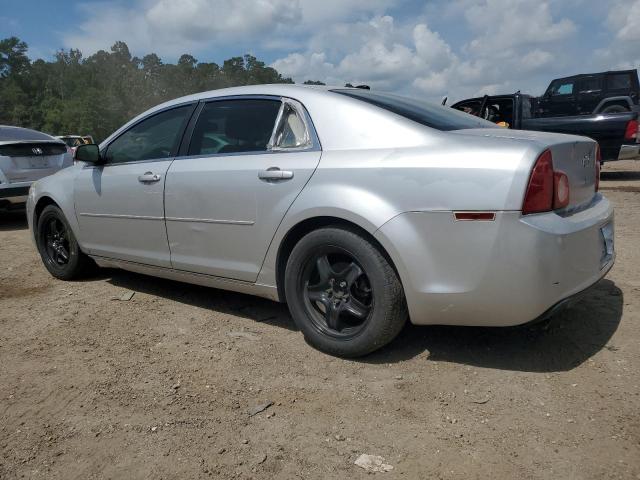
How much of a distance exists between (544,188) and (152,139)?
281cm

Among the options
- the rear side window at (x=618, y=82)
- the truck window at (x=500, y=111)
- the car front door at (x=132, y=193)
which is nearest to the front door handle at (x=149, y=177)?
the car front door at (x=132, y=193)

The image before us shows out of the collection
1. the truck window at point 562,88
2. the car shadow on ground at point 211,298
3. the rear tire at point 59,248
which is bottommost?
the car shadow on ground at point 211,298

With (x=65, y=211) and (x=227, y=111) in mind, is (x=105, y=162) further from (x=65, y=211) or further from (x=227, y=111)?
(x=227, y=111)

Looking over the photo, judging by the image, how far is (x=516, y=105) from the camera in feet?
33.8

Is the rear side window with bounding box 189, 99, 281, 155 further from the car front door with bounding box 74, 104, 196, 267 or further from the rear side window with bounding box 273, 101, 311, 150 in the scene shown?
the car front door with bounding box 74, 104, 196, 267

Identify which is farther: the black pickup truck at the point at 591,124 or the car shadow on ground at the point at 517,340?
the black pickup truck at the point at 591,124

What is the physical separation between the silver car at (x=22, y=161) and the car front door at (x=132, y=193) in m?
3.86

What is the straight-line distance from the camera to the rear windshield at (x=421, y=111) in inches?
121

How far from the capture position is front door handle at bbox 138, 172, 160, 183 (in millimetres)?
3773

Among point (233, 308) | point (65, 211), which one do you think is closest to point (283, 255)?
point (233, 308)

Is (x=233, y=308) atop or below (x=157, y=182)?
below

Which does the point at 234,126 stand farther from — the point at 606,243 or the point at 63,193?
the point at 606,243

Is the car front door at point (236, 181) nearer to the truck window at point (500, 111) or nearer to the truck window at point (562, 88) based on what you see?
the truck window at point (500, 111)

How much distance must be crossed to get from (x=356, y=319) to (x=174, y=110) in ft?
6.86
